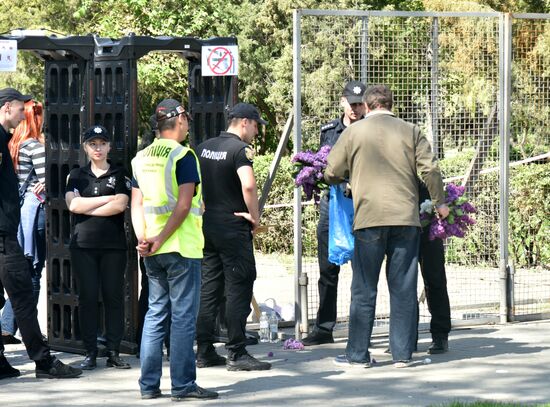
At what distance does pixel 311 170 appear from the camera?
31.5 ft

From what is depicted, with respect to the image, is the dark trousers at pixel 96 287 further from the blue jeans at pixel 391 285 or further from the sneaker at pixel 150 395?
the blue jeans at pixel 391 285

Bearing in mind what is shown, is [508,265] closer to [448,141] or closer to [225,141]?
[448,141]

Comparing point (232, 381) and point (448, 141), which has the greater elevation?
point (448, 141)

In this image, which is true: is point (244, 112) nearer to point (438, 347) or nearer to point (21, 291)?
point (21, 291)

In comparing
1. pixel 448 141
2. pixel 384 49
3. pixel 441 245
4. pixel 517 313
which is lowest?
pixel 517 313

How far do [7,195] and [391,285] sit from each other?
112 inches

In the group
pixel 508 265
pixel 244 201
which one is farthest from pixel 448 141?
pixel 244 201

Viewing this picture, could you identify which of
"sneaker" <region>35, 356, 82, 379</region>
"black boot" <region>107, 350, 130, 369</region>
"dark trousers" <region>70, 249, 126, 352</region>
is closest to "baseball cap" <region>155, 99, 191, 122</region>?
"dark trousers" <region>70, 249, 126, 352</region>

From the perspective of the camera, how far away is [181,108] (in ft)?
26.0

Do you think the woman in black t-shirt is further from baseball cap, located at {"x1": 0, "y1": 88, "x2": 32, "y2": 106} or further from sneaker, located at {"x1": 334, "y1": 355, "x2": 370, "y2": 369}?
sneaker, located at {"x1": 334, "y1": 355, "x2": 370, "y2": 369}

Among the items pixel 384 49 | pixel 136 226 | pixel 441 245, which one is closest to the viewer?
pixel 136 226

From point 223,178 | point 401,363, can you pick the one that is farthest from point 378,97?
point 401,363

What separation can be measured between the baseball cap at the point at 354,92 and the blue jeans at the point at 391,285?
1.31 metres

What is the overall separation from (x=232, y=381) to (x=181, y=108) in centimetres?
198
